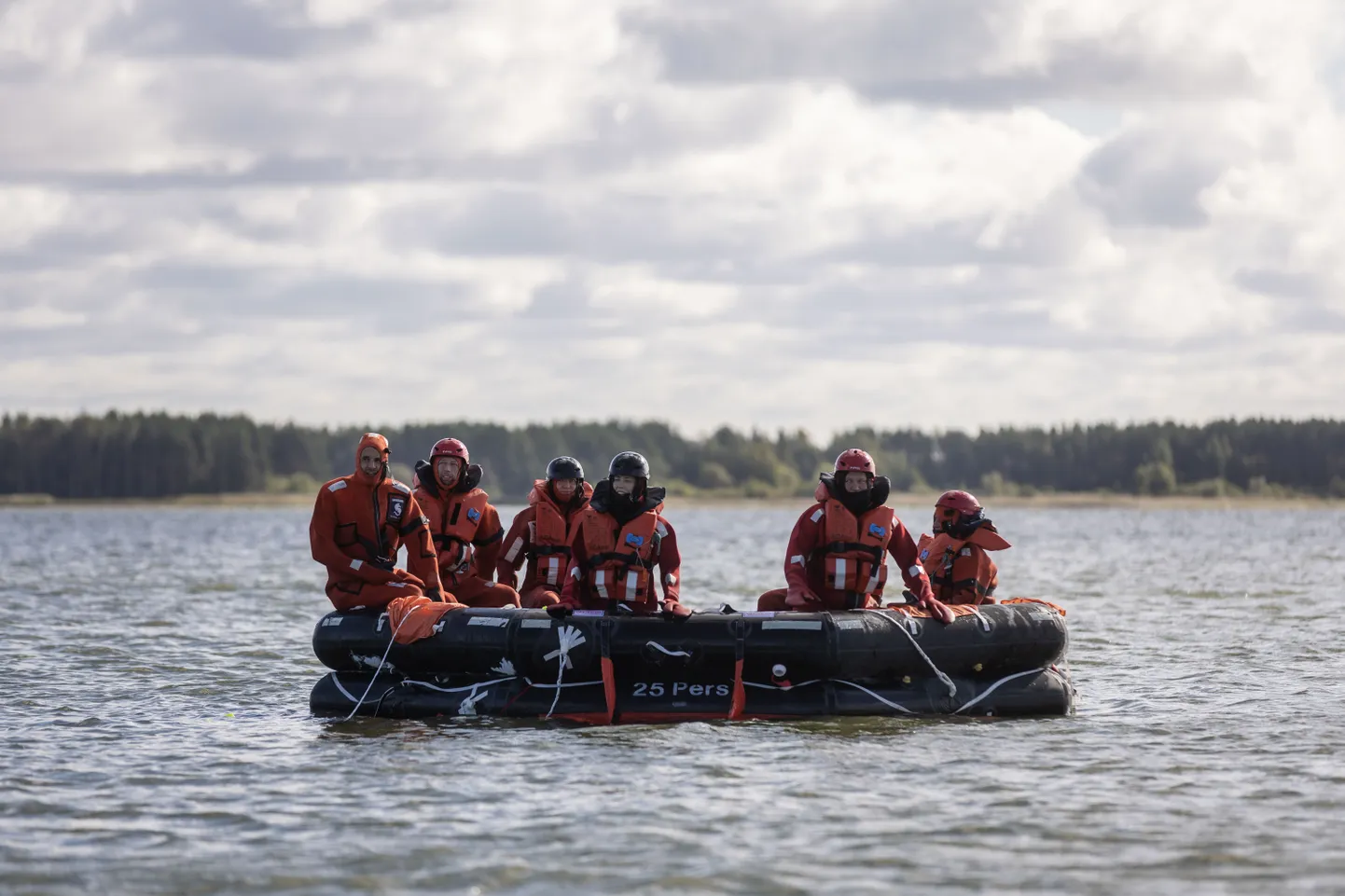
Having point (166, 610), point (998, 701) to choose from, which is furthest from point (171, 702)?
point (166, 610)

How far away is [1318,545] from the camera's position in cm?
4691

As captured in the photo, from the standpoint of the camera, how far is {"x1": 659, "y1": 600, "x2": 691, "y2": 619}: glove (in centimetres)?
1116

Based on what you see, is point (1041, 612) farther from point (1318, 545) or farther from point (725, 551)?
point (1318, 545)

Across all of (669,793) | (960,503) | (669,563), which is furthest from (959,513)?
(669,793)

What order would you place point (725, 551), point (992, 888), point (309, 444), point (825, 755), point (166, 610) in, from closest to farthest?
point (992, 888) → point (825, 755) → point (166, 610) → point (725, 551) → point (309, 444)

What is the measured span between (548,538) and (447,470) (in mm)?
896

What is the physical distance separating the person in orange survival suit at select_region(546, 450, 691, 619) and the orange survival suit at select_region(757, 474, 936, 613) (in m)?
0.81

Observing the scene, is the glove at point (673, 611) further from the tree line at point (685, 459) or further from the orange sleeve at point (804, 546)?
the tree line at point (685, 459)

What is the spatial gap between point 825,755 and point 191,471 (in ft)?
338

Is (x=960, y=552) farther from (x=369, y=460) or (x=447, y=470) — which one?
(x=369, y=460)

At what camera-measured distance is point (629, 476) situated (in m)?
11.3

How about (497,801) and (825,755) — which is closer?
(497,801)

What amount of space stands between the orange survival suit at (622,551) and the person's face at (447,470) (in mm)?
1312

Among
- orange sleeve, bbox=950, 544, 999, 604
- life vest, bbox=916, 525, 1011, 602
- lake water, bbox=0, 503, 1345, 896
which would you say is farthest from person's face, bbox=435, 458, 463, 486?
orange sleeve, bbox=950, 544, 999, 604
